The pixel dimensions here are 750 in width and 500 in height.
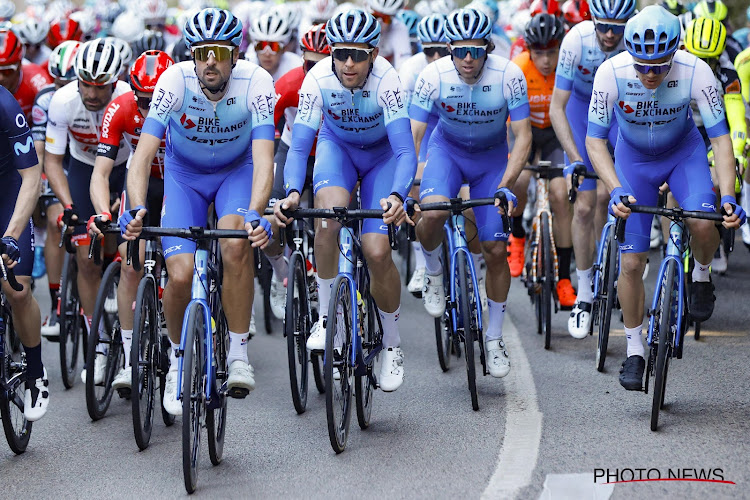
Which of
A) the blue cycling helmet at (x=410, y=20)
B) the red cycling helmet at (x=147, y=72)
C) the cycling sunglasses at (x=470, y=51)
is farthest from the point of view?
the blue cycling helmet at (x=410, y=20)

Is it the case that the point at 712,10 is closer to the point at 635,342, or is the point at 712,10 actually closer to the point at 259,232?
the point at 635,342

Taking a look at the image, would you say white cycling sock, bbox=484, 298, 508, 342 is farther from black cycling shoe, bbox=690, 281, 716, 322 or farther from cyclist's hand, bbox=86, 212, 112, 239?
cyclist's hand, bbox=86, 212, 112, 239

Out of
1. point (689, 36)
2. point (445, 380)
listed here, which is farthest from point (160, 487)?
point (689, 36)

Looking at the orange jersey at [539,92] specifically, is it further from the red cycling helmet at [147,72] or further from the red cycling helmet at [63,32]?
the red cycling helmet at [63,32]

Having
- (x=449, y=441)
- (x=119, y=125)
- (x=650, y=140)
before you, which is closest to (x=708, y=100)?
(x=650, y=140)

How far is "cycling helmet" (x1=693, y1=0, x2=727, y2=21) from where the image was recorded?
34.4ft

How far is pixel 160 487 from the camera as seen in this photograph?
5582mm

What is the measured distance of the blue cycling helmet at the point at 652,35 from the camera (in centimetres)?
633

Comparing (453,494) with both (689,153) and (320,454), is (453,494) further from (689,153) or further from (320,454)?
(689,153)

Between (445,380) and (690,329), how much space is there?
240 centimetres

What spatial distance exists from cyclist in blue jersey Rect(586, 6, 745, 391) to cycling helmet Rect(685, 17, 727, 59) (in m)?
1.76

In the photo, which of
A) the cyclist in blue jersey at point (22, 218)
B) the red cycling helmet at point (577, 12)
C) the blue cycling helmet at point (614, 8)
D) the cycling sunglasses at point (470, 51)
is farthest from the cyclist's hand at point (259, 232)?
the red cycling helmet at point (577, 12)

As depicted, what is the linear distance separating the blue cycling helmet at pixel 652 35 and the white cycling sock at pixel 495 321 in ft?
6.46

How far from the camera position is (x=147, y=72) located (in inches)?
275
